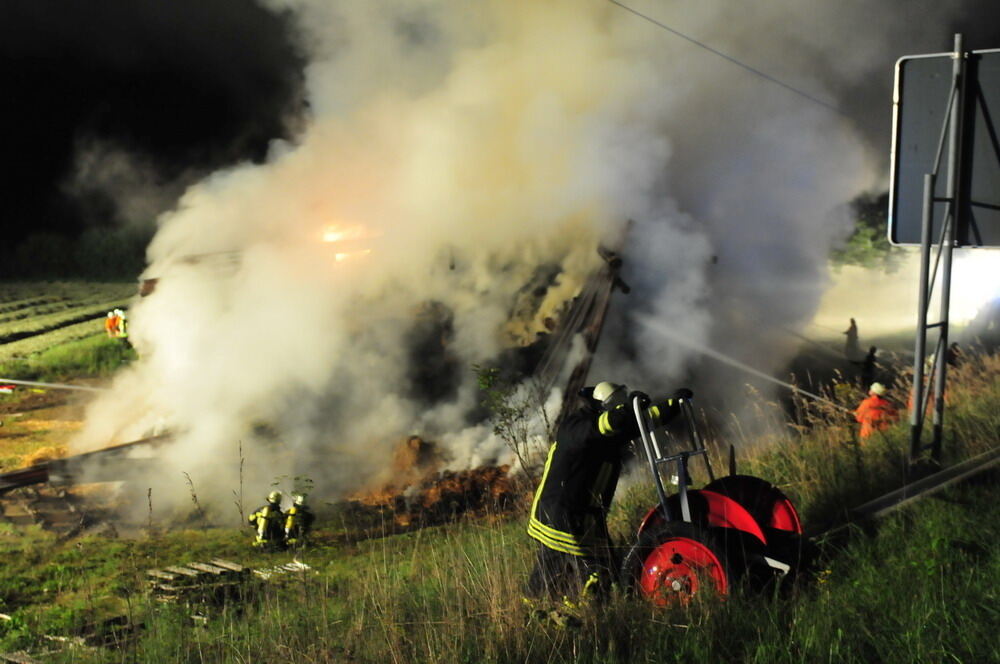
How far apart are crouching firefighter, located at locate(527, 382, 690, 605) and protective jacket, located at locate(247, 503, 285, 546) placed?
4.26m

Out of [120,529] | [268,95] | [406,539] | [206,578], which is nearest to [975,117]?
[406,539]

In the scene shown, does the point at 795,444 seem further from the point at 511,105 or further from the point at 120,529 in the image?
the point at 511,105

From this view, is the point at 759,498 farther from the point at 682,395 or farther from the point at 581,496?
the point at 581,496

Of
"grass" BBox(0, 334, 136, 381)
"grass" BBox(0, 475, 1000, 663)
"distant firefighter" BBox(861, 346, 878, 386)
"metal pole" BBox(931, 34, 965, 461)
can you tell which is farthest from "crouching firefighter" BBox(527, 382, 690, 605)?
"grass" BBox(0, 334, 136, 381)

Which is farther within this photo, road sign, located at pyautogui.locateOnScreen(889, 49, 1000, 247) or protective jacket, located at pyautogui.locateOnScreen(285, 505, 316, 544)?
protective jacket, located at pyautogui.locateOnScreen(285, 505, 316, 544)

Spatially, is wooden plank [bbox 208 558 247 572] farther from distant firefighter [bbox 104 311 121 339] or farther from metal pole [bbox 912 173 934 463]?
distant firefighter [bbox 104 311 121 339]

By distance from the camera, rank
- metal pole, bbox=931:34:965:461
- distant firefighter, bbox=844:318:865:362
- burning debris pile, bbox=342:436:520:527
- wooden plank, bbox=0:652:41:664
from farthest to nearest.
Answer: distant firefighter, bbox=844:318:865:362
burning debris pile, bbox=342:436:520:527
metal pole, bbox=931:34:965:461
wooden plank, bbox=0:652:41:664

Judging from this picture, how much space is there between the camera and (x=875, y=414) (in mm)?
7508

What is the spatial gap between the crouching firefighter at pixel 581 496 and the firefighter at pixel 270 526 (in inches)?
168

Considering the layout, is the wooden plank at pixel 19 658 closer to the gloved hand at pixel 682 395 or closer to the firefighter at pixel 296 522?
the firefighter at pixel 296 522

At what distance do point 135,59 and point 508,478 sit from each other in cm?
1255

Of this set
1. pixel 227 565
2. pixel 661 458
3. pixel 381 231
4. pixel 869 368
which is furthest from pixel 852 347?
pixel 661 458

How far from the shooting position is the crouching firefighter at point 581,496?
13.9ft

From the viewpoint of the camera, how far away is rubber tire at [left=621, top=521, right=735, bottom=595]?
3.60 m
